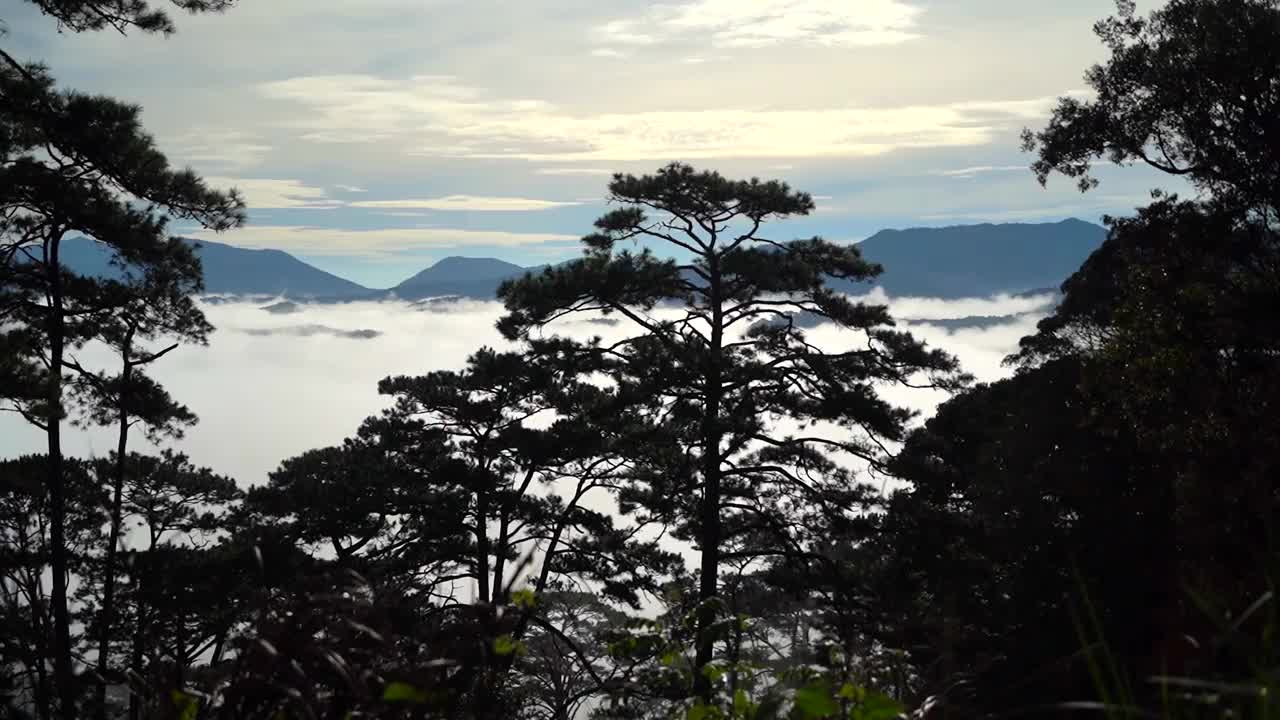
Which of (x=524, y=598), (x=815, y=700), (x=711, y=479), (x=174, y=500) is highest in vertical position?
(x=815, y=700)

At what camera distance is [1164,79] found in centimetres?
1064

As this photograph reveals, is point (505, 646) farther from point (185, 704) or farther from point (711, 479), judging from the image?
point (711, 479)

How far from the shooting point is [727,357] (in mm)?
14648

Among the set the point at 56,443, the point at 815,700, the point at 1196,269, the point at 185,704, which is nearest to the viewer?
the point at 815,700

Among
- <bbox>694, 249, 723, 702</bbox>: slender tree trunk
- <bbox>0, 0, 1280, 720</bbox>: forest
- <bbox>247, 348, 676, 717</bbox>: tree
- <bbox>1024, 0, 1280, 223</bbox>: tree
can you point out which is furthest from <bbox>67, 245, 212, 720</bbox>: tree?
<bbox>1024, 0, 1280, 223</bbox>: tree

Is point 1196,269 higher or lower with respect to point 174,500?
higher

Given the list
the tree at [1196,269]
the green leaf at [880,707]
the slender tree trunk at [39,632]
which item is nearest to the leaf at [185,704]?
the slender tree trunk at [39,632]

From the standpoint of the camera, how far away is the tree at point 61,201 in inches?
387

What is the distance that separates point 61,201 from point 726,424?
8.84 meters

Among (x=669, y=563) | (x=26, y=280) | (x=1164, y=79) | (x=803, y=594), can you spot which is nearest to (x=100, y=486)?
(x=26, y=280)

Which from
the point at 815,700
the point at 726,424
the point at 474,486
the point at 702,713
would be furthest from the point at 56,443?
the point at 815,700

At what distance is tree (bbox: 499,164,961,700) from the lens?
48.6ft

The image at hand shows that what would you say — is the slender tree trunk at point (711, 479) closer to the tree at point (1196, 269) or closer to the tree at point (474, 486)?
the tree at point (474, 486)

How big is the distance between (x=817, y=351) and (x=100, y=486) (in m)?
12.3
